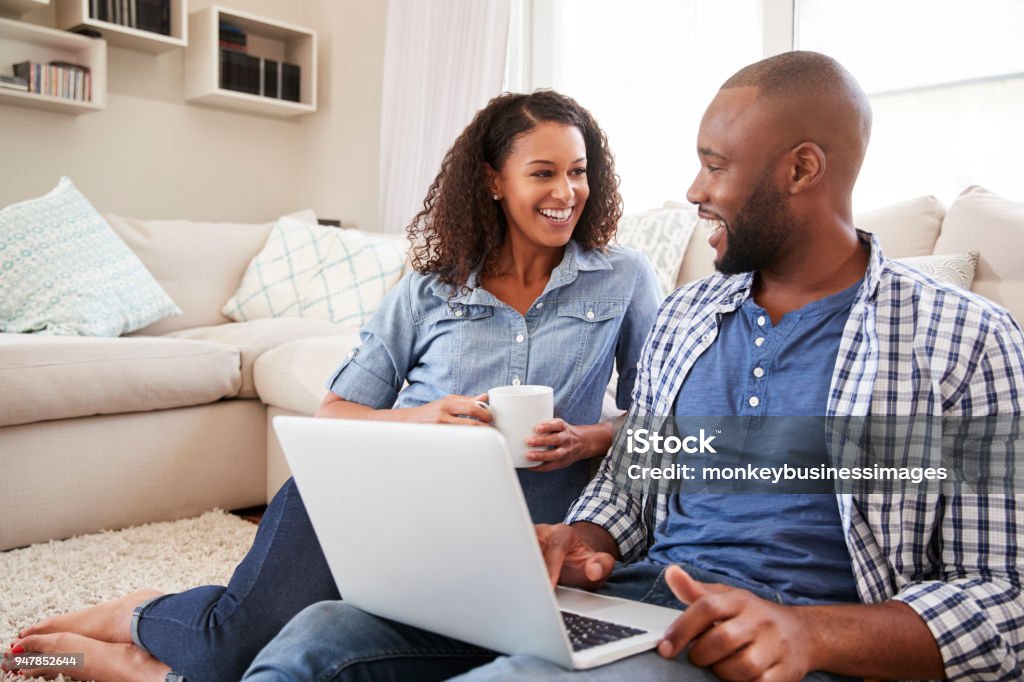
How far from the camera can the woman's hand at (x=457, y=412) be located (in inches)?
45.1

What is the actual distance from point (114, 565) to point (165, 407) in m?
0.54

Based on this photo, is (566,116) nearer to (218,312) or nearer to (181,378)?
(181,378)

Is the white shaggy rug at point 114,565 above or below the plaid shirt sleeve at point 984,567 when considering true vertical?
below

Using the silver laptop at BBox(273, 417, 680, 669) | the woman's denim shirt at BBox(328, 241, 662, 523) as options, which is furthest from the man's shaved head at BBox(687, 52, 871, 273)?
the silver laptop at BBox(273, 417, 680, 669)

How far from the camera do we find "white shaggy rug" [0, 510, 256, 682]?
5.90ft

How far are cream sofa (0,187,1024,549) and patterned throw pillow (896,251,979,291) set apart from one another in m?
0.06

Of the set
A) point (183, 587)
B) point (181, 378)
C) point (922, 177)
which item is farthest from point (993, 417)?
point (181, 378)

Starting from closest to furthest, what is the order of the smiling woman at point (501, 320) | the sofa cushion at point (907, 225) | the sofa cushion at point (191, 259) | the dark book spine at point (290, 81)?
the smiling woman at point (501, 320), the sofa cushion at point (907, 225), the sofa cushion at point (191, 259), the dark book spine at point (290, 81)

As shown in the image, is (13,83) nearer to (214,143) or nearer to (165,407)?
(214,143)

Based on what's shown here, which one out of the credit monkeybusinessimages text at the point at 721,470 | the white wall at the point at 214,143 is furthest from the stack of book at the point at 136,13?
the credit monkeybusinessimages text at the point at 721,470

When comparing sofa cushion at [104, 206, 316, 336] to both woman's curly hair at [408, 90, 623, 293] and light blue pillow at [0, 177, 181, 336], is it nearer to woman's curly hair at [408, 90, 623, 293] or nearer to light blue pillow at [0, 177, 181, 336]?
light blue pillow at [0, 177, 181, 336]

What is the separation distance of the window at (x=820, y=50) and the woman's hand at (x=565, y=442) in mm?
1734

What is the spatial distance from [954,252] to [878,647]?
1.21 meters

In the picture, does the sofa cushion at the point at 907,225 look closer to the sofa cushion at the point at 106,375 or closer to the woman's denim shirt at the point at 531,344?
the woman's denim shirt at the point at 531,344
